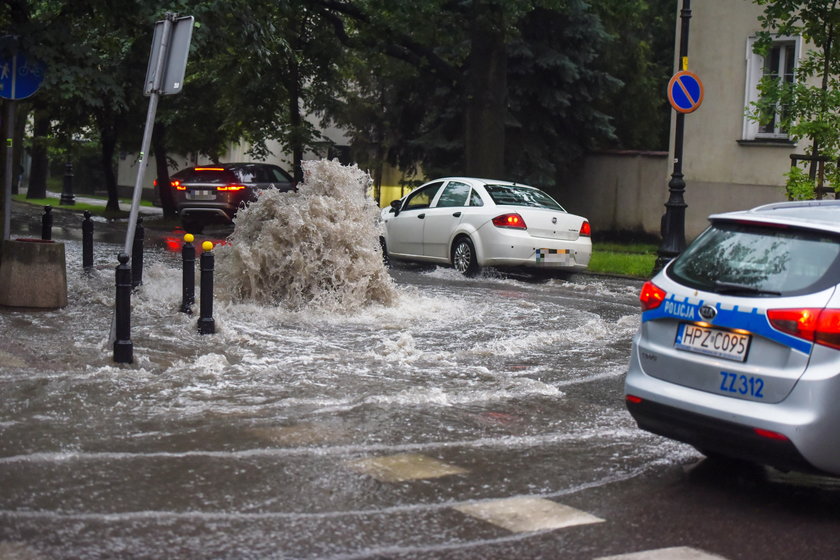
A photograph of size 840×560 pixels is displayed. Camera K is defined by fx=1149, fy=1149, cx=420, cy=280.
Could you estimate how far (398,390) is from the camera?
8695 millimetres

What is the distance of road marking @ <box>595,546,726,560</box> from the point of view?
5.01 metres

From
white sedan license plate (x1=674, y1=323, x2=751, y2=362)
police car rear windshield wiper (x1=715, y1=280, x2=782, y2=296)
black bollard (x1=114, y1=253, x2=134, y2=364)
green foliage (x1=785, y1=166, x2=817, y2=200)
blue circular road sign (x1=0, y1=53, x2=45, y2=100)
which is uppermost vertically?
blue circular road sign (x1=0, y1=53, x2=45, y2=100)

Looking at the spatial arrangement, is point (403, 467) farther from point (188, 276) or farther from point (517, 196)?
point (517, 196)

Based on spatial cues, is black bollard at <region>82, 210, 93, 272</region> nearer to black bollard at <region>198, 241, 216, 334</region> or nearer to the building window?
black bollard at <region>198, 241, 216, 334</region>

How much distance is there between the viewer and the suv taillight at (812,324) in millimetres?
5586

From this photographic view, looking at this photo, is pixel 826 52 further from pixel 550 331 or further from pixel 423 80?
pixel 423 80

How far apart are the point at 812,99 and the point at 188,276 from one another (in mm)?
8783

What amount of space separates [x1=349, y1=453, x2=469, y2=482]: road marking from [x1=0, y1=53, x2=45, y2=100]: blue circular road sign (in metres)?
6.76

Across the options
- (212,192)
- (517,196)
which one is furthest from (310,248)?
(212,192)

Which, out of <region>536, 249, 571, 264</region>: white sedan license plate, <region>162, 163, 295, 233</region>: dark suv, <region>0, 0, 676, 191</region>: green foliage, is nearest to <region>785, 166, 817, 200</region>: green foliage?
<region>536, 249, 571, 264</region>: white sedan license plate

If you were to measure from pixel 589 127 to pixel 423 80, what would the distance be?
4.60 metres

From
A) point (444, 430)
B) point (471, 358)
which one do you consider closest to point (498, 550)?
point (444, 430)

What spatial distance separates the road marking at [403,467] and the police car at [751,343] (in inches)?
45.2

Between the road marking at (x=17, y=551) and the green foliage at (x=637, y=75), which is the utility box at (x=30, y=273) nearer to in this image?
the road marking at (x=17, y=551)
